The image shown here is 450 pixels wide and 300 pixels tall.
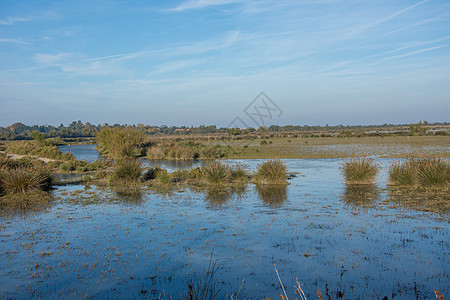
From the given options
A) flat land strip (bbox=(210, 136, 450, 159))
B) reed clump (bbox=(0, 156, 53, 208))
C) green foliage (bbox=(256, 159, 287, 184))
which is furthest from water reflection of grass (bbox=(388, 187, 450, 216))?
reed clump (bbox=(0, 156, 53, 208))

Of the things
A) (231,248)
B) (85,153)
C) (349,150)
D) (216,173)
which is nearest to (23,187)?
(216,173)

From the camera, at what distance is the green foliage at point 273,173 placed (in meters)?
20.3

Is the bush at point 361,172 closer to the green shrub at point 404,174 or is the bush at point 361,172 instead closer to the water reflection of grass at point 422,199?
the green shrub at point 404,174

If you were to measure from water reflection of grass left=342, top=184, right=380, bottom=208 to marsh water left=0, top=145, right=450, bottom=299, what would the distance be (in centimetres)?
11

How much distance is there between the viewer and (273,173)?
804 inches

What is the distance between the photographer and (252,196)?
56.2 ft

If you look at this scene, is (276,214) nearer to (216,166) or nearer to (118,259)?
(118,259)

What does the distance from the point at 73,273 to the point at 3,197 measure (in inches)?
445

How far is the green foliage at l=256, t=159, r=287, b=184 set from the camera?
800 inches

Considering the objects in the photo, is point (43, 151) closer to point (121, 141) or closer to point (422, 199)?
point (121, 141)

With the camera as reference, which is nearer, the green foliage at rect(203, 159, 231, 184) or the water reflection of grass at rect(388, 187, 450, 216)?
the water reflection of grass at rect(388, 187, 450, 216)

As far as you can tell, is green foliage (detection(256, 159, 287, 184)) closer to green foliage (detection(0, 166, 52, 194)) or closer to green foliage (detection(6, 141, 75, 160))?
green foliage (detection(0, 166, 52, 194))

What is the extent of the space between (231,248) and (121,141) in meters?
39.3

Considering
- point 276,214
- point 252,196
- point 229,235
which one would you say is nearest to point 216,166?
point 252,196
